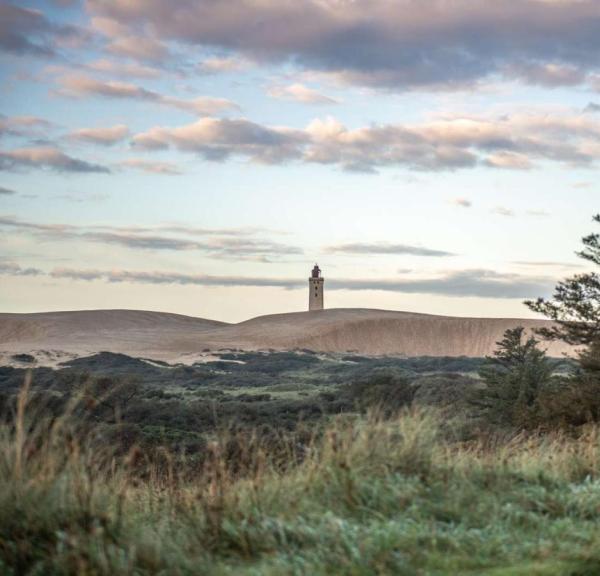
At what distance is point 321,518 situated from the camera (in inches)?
253

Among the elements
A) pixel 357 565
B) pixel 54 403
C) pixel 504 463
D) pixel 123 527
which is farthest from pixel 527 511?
pixel 54 403

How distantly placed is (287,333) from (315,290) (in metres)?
14.2

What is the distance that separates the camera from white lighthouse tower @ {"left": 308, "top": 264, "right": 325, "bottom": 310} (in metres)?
116

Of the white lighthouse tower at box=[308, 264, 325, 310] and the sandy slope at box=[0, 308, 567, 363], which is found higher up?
the white lighthouse tower at box=[308, 264, 325, 310]

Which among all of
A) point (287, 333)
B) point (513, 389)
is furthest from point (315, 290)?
point (513, 389)

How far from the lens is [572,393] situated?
18547mm

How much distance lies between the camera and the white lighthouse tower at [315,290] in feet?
379

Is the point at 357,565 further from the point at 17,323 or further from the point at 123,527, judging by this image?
the point at 17,323

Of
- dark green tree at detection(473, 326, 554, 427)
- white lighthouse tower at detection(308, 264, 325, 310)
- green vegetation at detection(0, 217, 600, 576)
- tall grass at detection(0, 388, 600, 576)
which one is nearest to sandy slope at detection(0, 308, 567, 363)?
white lighthouse tower at detection(308, 264, 325, 310)

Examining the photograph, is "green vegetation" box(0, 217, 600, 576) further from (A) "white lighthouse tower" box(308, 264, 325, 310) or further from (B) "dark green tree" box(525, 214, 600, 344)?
(A) "white lighthouse tower" box(308, 264, 325, 310)

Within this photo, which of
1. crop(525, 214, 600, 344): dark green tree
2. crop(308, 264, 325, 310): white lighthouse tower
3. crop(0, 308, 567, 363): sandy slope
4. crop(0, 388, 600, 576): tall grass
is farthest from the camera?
crop(308, 264, 325, 310): white lighthouse tower

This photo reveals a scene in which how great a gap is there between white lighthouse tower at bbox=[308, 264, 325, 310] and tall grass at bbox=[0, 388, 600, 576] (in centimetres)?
10624

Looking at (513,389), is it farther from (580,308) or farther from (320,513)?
(320,513)

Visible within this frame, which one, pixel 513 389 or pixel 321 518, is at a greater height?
pixel 321 518
